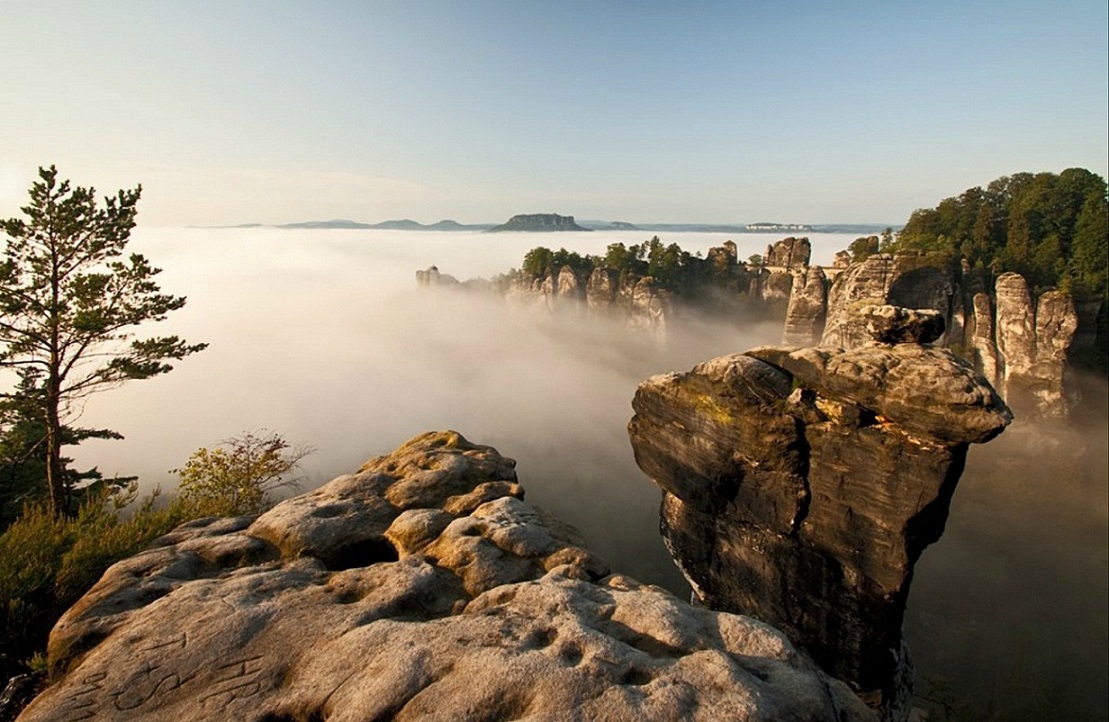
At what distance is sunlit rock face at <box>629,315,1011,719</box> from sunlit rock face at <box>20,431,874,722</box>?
13421mm

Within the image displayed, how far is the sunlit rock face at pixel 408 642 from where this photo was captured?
277 inches

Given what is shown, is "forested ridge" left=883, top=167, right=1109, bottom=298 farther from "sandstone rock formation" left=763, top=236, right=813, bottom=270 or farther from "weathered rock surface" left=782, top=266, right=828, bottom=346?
"sandstone rock formation" left=763, top=236, right=813, bottom=270

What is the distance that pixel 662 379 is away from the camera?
26.9 metres

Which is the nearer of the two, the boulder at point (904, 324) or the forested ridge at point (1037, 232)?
the boulder at point (904, 324)

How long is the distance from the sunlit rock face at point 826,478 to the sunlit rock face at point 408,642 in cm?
1342

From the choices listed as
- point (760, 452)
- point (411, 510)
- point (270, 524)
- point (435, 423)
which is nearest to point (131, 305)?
point (270, 524)

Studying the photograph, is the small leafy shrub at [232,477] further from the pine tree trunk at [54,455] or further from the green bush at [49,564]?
the green bush at [49,564]

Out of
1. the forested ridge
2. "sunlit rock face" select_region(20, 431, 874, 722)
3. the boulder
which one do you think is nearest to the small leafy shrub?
"sunlit rock face" select_region(20, 431, 874, 722)

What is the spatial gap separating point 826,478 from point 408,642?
64.2 ft

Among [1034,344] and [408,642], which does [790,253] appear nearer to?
[1034,344]

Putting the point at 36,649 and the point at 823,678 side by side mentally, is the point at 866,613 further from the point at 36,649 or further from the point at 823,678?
the point at 36,649

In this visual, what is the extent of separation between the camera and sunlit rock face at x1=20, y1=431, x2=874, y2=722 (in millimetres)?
7039

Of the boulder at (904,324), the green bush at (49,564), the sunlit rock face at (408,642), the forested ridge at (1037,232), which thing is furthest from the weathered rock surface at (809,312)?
the green bush at (49,564)

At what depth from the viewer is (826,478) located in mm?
21203
